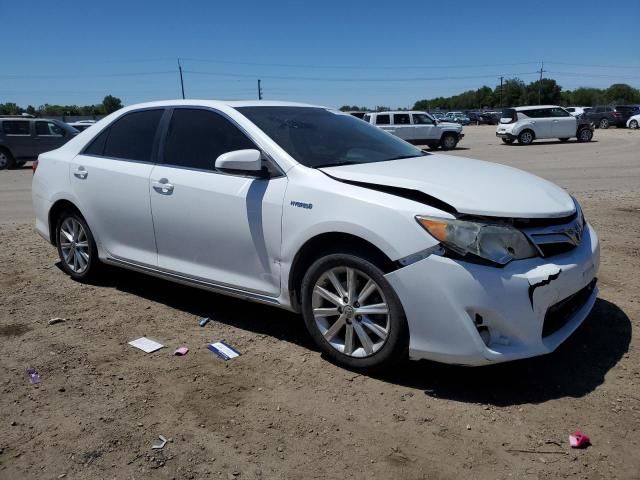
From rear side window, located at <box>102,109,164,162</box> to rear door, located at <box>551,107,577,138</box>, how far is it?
26.2 meters

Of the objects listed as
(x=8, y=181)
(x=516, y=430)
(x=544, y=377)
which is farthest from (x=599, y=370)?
(x=8, y=181)

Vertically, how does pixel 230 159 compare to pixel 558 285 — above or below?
above

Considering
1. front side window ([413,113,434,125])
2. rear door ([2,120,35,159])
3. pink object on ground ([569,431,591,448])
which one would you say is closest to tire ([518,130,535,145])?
front side window ([413,113,434,125])

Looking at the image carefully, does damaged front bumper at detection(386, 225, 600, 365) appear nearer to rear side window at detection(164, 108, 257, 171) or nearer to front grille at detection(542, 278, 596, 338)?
front grille at detection(542, 278, 596, 338)

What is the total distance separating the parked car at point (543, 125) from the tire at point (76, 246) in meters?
25.3

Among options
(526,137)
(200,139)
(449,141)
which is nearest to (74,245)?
(200,139)

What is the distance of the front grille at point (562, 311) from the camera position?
3248 millimetres

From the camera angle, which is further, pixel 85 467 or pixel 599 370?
pixel 599 370

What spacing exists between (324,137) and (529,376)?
2165 millimetres

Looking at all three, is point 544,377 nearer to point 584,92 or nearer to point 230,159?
point 230,159

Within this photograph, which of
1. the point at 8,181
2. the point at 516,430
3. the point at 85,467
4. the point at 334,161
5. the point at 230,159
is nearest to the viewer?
the point at 85,467

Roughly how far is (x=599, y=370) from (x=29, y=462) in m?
3.17

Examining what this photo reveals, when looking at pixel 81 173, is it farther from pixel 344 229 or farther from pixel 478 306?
pixel 478 306

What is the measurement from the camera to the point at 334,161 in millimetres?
3973
